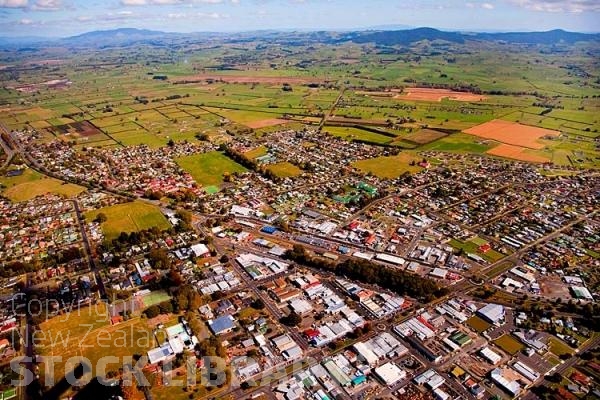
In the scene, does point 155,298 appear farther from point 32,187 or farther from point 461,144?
point 461,144

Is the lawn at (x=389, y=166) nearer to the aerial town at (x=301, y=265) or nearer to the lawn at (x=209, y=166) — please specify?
the aerial town at (x=301, y=265)

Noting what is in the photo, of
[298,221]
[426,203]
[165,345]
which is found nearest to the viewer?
[165,345]

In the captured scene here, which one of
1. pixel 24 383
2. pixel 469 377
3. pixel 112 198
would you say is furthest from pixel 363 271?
pixel 112 198

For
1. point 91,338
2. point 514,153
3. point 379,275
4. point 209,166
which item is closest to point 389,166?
point 514,153

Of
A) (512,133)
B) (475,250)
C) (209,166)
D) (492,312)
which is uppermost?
(512,133)

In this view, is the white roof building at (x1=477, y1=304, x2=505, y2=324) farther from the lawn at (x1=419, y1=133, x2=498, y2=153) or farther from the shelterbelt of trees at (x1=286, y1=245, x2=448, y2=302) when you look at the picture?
the lawn at (x1=419, y1=133, x2=498, y2=153)

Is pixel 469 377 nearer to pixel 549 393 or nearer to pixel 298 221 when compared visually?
pixel 549 393

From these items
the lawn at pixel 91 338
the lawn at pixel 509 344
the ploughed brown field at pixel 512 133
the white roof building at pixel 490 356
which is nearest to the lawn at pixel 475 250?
the lawn at pixel 509 344


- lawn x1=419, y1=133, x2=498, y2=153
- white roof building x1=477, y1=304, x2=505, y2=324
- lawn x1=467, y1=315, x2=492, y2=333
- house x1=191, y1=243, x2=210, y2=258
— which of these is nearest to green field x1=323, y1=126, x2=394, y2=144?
lawn x1=419, y1=133, x2=498, y2=153
